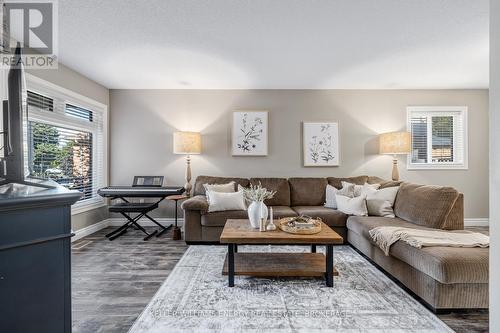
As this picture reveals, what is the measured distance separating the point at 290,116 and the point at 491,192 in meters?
3.53

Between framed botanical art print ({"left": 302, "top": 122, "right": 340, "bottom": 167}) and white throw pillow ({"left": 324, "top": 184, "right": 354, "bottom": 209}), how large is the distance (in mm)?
693


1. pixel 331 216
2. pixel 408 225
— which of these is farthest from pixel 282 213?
pixel 408 225

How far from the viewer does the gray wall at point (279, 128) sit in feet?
14.5

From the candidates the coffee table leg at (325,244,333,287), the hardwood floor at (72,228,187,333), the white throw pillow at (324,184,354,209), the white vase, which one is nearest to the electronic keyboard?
the hardwood floor at (72,228,187,333)

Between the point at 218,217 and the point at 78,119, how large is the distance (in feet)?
8.56

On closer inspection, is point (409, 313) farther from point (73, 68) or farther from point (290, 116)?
point (73, 68)

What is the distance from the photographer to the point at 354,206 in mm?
3328

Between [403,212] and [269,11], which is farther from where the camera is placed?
[403,212]

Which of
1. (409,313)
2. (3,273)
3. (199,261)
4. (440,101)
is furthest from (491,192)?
(440,101)

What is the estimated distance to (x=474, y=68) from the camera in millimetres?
3502

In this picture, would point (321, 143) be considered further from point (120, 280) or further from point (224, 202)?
point (120, 280)

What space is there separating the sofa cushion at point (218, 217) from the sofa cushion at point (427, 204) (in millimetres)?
2019

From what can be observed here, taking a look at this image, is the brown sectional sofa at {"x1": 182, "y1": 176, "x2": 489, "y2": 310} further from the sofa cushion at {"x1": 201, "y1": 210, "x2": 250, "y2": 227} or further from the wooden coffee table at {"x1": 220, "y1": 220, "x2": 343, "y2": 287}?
the wooden coffee table at {"x1": 220, "y1": 220, "x2": 343, "y2": 287}

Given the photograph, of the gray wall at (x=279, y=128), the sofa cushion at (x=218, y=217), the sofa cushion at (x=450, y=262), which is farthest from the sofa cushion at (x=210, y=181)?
the sofa cushion at (x=450, y=262)
